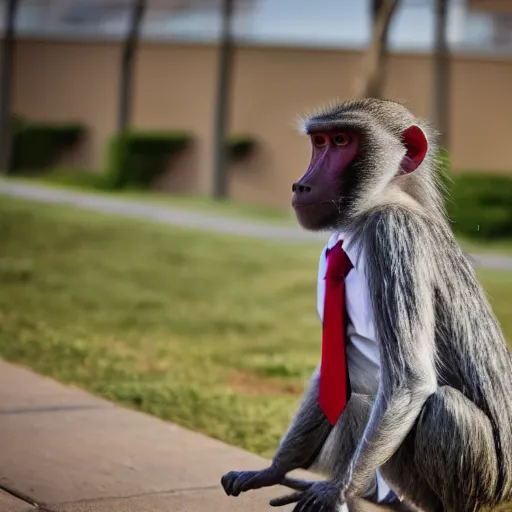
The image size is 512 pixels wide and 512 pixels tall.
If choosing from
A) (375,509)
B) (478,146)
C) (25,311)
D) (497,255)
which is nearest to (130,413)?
(375,509)

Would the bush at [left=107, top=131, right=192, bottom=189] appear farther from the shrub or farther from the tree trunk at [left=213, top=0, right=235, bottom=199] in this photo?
the tree trunk at [left=213, top=0, right=235, bottom=199]

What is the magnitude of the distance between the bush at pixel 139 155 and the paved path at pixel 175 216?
20.7 ft

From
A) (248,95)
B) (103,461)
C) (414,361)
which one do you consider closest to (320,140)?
(414,361)

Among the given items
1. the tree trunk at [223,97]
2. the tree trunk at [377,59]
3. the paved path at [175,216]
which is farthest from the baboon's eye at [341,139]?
the tree trunk at [223,97]

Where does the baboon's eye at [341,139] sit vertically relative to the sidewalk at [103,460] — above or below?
above

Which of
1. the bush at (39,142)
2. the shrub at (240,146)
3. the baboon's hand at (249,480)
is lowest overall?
the bush at (39,142)

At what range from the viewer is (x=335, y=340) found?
159 inches

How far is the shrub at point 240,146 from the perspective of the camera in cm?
2777

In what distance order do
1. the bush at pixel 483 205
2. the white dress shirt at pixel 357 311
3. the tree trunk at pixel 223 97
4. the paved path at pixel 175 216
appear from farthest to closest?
the tree trunk at pixel 223 97
the bush at pixel 483 205
the paved path at pixel 175 216
the white dress shirt at pixel 357 311

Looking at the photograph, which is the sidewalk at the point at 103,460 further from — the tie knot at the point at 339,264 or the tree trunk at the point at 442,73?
the tree trunk at the point at 442,73

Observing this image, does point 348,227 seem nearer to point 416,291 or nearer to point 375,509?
Answer: point 416,291

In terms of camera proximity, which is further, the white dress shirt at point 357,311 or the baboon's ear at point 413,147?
the baboon's ear at point 413,147

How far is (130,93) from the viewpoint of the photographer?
28391 millimetres

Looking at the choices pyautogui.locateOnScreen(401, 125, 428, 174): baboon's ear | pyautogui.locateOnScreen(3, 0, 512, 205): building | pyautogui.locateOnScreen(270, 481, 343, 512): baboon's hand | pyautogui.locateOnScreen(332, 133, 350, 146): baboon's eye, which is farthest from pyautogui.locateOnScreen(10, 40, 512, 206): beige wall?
pyautogui.locateOnScreen(270, 481, 343, 512): baboon's hand
